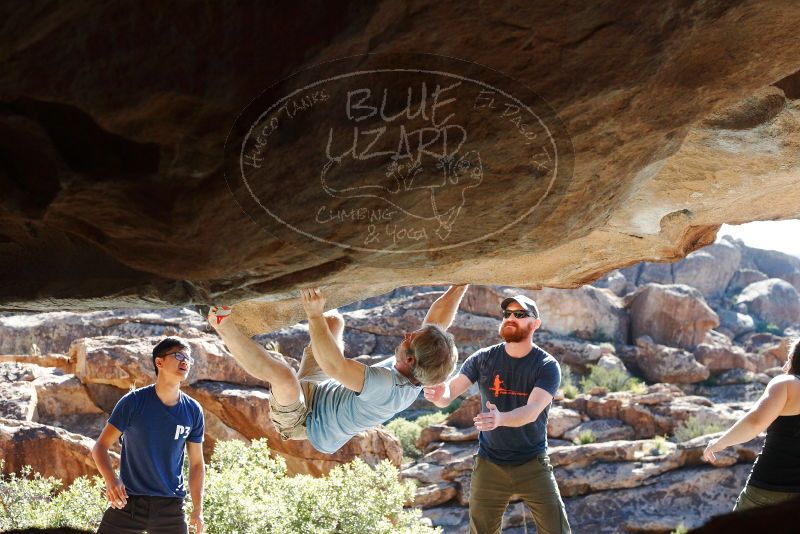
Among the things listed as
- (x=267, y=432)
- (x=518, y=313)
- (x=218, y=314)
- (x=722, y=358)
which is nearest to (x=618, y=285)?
(x=722, y=358)

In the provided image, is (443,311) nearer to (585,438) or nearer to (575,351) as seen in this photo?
(585,438)

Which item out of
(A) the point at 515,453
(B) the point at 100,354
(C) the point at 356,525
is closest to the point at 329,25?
(A) the point at 515,453

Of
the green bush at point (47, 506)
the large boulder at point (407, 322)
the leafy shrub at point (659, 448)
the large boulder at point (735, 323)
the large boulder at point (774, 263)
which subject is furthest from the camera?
the large boulder at point (774, 263)

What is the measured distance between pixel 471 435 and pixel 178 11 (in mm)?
17631

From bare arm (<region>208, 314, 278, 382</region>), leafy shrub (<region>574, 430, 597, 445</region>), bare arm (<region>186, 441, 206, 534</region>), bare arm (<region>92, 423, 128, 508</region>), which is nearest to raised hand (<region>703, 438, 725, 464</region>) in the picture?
bare arm (<region>208, 314, 278, 382</region>)

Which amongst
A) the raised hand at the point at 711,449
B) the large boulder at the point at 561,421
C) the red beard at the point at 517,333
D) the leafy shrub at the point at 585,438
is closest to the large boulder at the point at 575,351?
the large boulder at the point at 561,421

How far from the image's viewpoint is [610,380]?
25.8 m

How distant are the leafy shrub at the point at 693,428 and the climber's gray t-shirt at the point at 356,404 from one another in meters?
16.2

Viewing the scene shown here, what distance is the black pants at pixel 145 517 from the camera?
4.55m

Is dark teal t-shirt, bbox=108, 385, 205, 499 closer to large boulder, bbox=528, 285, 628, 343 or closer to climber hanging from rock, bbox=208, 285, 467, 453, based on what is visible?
climber hanging from rock, bbox=208, 285, 467, 453

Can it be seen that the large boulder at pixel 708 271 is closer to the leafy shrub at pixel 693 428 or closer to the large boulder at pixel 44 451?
the leafy shrub at pixel 693 428

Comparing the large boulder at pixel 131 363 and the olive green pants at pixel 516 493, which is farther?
the large boulder at pixel 131 363

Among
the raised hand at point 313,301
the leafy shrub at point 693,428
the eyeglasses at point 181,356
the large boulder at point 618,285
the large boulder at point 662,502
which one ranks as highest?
the large boulder at point 618,285

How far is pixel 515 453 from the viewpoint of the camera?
184 inches
